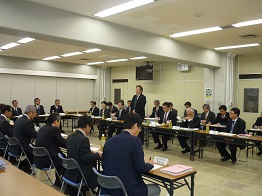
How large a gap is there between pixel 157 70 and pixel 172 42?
14.2 ft

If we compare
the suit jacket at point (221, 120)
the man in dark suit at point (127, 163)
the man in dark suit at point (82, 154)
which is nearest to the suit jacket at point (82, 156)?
the man in dark suit at point (82, 154)

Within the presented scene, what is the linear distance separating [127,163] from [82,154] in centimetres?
71

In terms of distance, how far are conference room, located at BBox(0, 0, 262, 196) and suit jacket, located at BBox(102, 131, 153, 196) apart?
5.91 ft

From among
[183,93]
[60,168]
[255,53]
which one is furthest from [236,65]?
[60,168]

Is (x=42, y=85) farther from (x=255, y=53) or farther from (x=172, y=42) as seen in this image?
(x=255, y=53)

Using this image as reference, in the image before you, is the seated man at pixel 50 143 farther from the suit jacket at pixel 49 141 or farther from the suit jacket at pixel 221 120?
the suit jacket at pixel 221 120

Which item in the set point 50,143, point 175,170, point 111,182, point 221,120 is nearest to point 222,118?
point 221,120

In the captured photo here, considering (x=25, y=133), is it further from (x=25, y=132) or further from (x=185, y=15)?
(x=185, y=15)

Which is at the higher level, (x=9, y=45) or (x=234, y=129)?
(x=9, y=45)

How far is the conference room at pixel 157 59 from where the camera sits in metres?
4.52

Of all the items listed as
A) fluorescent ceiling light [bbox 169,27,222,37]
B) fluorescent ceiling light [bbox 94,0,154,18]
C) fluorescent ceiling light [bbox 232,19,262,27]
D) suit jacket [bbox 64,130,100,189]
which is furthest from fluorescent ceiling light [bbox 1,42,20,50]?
fluorescent ceiling light [bbox 232,19,262,27]

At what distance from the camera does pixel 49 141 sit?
3.65 m

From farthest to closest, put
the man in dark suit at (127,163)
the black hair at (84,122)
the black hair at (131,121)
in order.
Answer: the black hair at (84,122), the black hair at (131,121), the man in dark suit at (127,163)

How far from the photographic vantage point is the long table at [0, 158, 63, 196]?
190cm
